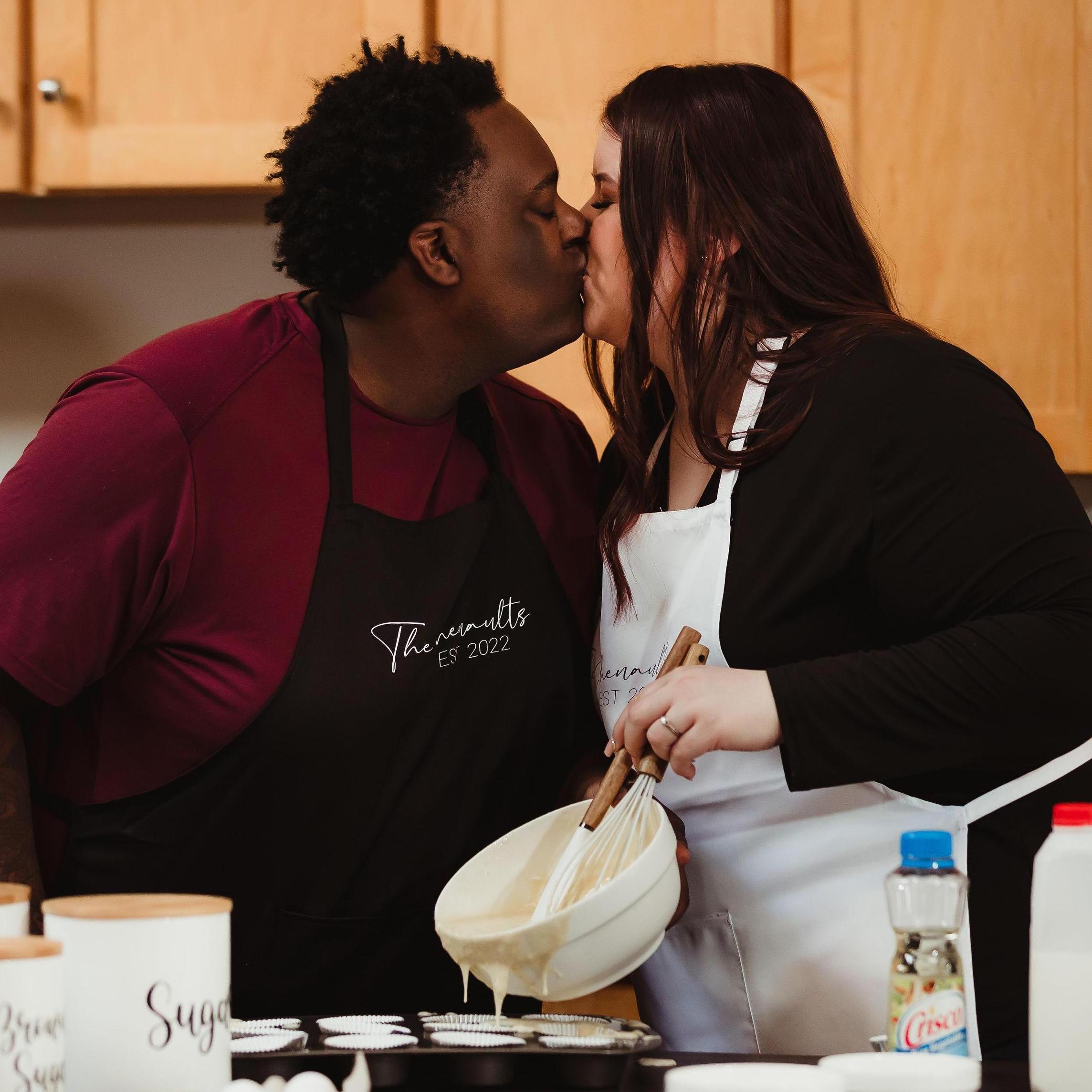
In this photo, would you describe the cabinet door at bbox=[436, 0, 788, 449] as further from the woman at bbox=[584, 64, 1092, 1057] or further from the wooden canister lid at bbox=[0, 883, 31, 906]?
the wooden canister lid at bbox=[0, 883, 31, 906]

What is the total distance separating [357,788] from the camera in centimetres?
111

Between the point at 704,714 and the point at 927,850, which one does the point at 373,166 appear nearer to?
the point at 704,714

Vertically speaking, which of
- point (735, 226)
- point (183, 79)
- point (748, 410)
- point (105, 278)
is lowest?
point (748, 410)

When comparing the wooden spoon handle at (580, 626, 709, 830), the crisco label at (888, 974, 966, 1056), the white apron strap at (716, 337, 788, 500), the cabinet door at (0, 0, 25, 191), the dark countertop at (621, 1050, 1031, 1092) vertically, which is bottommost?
the dark countertop at (621, 1050, 1031, 1092)

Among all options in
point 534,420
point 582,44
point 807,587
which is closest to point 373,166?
point 534,420

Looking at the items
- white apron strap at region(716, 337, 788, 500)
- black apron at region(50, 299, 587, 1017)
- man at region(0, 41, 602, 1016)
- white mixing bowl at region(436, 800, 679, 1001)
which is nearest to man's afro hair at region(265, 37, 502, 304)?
man at region(0, 41, 602, 1016)

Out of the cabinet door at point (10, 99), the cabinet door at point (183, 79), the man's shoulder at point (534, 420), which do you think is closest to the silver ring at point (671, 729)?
the man's shoulder at point (534, 420)

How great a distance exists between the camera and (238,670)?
1.08 metres

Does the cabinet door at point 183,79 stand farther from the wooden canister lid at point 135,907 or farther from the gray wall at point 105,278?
the wooden canister lid at point 135,907

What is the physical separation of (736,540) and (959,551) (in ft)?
0.59

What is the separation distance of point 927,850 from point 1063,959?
0.08 meters

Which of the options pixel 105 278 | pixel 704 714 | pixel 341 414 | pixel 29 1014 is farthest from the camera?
pixel 105 278

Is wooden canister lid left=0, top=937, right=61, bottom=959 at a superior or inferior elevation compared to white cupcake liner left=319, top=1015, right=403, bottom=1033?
superior

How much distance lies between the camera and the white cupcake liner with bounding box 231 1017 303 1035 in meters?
0.75
